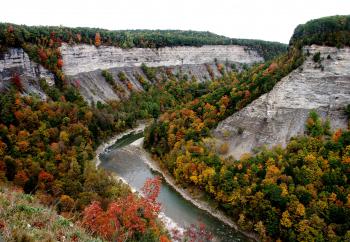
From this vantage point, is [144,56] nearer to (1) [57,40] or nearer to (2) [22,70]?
(1) [57,40]

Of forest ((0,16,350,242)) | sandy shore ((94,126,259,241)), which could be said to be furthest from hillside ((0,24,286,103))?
sandy shore ((94,126,259,241))

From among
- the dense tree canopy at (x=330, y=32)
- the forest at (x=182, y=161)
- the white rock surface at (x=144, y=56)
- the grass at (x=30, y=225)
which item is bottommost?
the forest at (x=182, y=161)

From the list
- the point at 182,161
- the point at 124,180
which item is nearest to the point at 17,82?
the point at 124,180

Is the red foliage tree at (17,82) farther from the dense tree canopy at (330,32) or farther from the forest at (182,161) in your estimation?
the dense tree canopy at (330,32)

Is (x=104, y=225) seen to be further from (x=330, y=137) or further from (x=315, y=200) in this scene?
(x=330, y=137)

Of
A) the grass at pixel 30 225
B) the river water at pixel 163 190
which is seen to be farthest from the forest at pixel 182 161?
the grass at pixel 30 225

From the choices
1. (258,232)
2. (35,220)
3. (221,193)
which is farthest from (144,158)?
(35,220)
